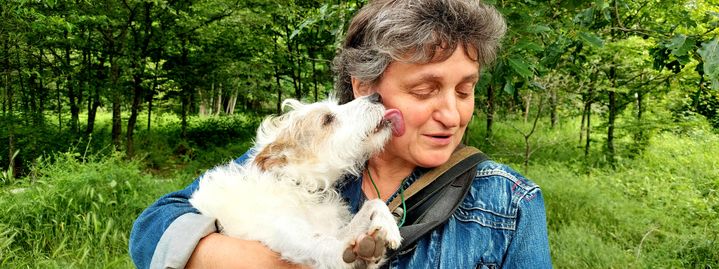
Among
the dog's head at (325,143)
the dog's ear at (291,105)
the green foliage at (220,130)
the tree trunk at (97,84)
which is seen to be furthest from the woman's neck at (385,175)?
the green foliage at (220,130)

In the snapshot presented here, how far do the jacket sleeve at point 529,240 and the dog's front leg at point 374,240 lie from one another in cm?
44

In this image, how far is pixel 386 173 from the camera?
2.22 m

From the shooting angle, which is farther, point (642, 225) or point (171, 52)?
point (171, 52)

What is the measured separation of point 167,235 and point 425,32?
1269 millimetres

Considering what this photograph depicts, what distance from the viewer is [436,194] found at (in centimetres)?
185

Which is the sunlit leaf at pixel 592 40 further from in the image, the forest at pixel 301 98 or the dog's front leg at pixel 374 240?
the dog's front leg at pixel 374 240

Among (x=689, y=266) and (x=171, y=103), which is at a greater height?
(x=171, y=103)

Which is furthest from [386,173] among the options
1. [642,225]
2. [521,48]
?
[642,225]

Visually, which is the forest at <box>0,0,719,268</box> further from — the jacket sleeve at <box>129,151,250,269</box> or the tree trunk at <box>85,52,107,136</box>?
the jacket sleeve at <box>129,151,250,269</box>

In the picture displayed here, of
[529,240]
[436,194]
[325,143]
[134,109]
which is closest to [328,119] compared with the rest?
[325,143]

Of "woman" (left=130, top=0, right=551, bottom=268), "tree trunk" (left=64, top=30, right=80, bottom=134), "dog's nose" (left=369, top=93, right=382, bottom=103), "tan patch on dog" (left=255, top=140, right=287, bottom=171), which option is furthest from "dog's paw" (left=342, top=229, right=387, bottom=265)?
"tree trunk" (left=64, top=30, right=80, bottom=134)

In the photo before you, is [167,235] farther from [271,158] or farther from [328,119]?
[328,119]

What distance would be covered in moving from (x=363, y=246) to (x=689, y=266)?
4.73 metres

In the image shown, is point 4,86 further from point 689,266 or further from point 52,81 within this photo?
point 689,266
